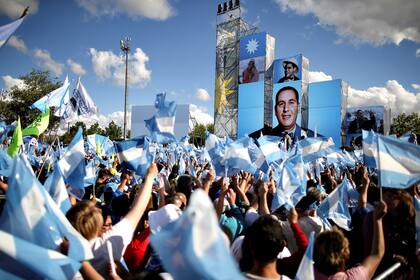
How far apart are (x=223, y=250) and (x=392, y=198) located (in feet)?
9.42

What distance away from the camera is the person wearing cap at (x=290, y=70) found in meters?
32.9

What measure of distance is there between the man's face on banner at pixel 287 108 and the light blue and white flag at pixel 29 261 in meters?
32.5

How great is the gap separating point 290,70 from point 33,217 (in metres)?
33.6

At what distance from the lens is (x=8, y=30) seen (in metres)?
3.66

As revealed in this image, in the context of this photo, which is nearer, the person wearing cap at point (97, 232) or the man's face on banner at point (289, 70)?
the person wearing cap at point (97, 232)

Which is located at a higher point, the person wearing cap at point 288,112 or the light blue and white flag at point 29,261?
the person wearing cap at point 288,112

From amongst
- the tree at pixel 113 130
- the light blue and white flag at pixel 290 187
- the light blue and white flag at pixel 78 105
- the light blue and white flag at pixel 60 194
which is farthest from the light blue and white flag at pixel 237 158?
the tree at pixel 113 130

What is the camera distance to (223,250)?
1.41 meters

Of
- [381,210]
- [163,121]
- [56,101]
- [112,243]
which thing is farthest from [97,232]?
[56,101]

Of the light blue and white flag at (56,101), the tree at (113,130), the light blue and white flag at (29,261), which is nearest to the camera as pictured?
the light blue and white flag at (29,261)

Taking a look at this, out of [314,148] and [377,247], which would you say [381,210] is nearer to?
[377,247]

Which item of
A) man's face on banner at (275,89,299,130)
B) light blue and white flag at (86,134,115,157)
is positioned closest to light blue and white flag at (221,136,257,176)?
light blue and white flag at (86,134,115,157)

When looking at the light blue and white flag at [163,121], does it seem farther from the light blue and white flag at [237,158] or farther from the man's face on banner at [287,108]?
the man's face on banner at [287,108]

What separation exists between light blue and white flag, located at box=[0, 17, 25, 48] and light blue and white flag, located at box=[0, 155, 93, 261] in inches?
91.6
